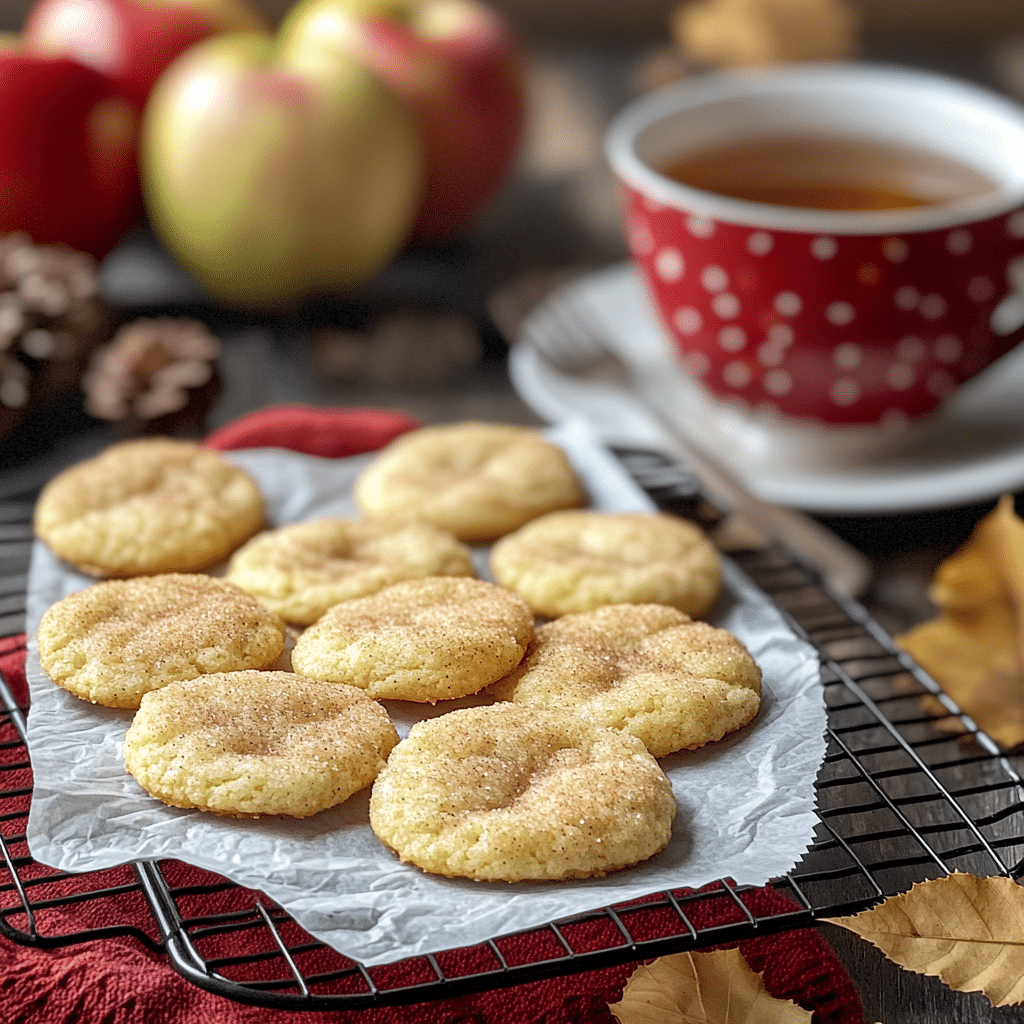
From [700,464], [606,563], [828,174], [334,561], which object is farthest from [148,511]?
[828,174]

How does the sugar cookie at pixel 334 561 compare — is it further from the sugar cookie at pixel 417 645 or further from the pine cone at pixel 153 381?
the pine cone at pixel 153 381

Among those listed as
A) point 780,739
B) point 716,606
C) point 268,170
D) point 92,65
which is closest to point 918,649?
point 716,606

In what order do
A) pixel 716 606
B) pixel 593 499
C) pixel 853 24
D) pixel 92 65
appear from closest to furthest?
pixel 716 606
pixel 593 499
pixel 92 65
pixel 853 24

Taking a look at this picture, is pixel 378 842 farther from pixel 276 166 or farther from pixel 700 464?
pixel 276 166

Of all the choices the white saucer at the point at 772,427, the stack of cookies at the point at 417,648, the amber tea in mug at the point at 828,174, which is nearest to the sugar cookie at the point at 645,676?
the stack of cookies at the point at 417,648

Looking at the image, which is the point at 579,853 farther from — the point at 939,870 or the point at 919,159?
the point at 919,159

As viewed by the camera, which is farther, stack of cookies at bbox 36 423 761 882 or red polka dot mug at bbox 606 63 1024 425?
red polka dot mug at bbox 606 63 1024 425

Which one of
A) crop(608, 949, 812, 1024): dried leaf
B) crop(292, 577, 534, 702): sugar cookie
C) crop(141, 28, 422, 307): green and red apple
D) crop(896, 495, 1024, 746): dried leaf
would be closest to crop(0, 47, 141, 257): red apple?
crop(141, 28, 422, 307): green and red apple

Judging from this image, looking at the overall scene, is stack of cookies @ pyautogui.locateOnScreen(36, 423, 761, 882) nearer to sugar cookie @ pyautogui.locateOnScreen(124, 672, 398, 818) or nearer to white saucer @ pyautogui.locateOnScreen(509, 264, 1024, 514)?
sugar cookie @ pyautogui.locateOnScreen(124, 672, 398, 818)
